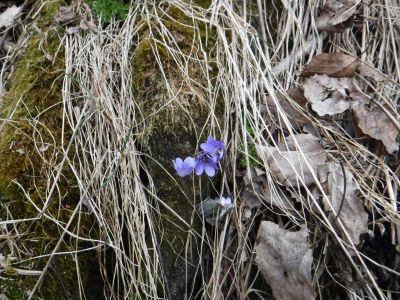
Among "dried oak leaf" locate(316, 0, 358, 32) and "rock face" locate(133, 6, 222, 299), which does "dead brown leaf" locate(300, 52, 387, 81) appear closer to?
"dried oak leaf" locate(316, 0, 358, 32)

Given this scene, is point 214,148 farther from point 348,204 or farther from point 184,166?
point 348,204

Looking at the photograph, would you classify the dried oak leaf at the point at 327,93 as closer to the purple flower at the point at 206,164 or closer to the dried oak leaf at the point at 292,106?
the dried oak leaf at the point at 292,106

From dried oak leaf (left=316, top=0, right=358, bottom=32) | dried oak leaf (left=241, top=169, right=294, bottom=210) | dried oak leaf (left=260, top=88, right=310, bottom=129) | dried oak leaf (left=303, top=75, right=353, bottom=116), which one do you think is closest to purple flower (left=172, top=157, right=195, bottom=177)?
dried oak leaf (left=241, top=169, right=294, bottom=210)

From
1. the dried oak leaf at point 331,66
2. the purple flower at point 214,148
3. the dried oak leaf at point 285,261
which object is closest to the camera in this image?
the dried oak leaf at point 285,261

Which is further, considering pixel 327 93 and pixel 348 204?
pixel 327 93

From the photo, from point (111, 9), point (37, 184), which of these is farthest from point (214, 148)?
point (111, 9)

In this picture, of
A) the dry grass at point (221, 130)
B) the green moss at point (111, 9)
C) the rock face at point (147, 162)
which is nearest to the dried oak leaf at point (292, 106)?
the dry grass at point (221, 130)

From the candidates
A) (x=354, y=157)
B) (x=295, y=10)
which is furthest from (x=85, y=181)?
(x=295, y=10)
